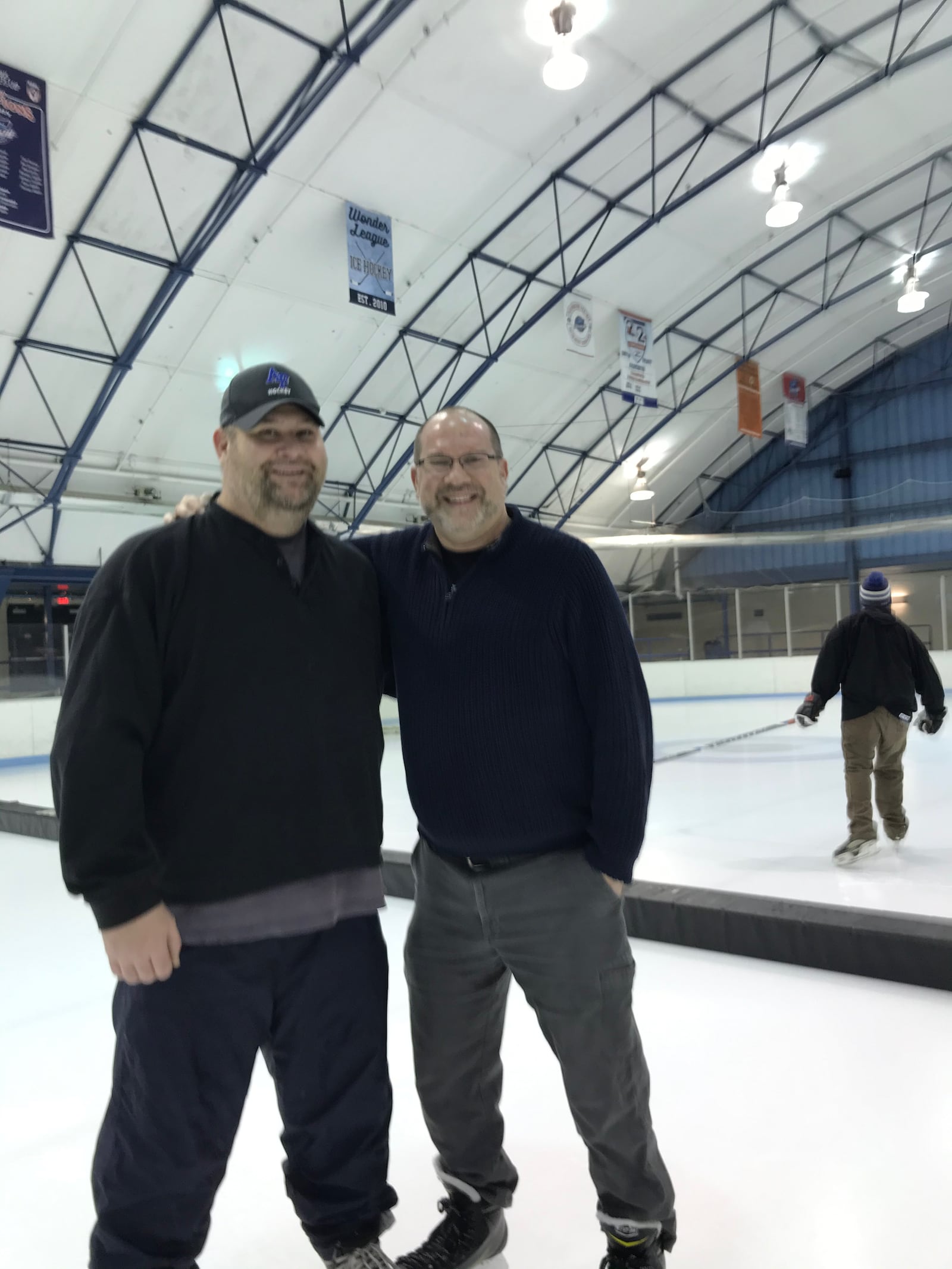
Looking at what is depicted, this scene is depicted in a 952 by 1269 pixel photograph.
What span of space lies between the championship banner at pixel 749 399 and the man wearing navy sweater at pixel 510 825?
18.0 meters

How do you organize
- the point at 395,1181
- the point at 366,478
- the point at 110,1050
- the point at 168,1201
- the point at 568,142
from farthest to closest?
1. the point at 366,478
2. the point at 568,142
3. the point at 110,1050
4. the point at 395,1181
5. the point at 168,1201

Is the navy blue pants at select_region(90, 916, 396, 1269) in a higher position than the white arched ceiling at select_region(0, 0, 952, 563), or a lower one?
lower

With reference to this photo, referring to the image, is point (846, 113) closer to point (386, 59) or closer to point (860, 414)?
point (386, 59)

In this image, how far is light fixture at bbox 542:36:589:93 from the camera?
306 inches

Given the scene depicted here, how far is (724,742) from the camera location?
11031 mm

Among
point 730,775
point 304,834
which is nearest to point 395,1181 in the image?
point 304,834

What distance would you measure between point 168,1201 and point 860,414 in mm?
25657

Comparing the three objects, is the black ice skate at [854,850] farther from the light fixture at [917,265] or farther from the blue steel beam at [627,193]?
the light fixture at [917,265]

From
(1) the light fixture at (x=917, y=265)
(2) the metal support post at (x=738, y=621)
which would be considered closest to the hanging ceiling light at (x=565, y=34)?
(1) the light fixture at (x=917, y=265)

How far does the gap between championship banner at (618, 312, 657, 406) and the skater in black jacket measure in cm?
1170

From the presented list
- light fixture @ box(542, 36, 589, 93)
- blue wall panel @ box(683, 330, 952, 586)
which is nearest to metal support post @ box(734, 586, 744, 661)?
blue wall panel @ box(683, 330, 952, 586)

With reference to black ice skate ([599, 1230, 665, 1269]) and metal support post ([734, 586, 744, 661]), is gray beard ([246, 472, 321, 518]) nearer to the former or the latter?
black ice skate ([599, 1230, 665, 1269])

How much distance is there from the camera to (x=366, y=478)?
17.4 meters

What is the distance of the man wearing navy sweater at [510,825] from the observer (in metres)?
1.78
